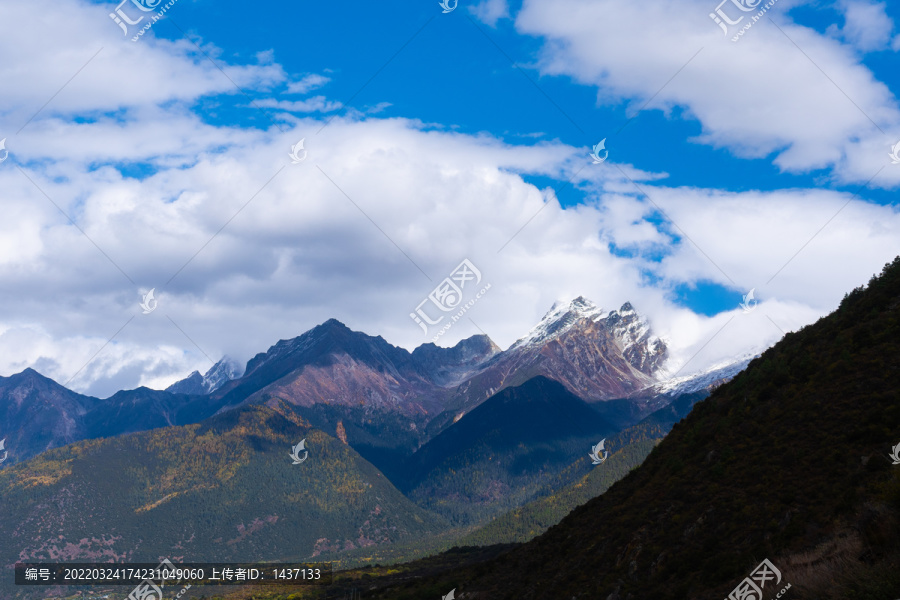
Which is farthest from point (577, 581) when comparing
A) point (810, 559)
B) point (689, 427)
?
point (810, 559)

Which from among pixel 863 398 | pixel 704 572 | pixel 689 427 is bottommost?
pixel 704 572

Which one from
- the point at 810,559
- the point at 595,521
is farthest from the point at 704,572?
the point at 595,521

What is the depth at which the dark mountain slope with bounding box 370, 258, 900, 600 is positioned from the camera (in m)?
39.6

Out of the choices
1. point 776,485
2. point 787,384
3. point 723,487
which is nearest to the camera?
point 776,485

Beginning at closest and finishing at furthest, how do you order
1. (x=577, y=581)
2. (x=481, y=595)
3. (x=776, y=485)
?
1. (x=776, y=485)
2. (x=577, y=581)
3. (x=481, y=595)

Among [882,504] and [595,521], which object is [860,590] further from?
[595,521]

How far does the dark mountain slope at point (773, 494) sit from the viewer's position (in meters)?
39.6

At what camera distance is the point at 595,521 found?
8894cm

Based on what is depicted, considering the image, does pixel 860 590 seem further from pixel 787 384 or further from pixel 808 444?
pixel 787 384

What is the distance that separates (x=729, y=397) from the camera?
89.7 metres

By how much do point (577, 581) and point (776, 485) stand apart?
75.7 feet

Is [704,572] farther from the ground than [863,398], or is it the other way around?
[863,398]

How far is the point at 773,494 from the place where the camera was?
59812 millimetres

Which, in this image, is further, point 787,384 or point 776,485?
point 787,384
